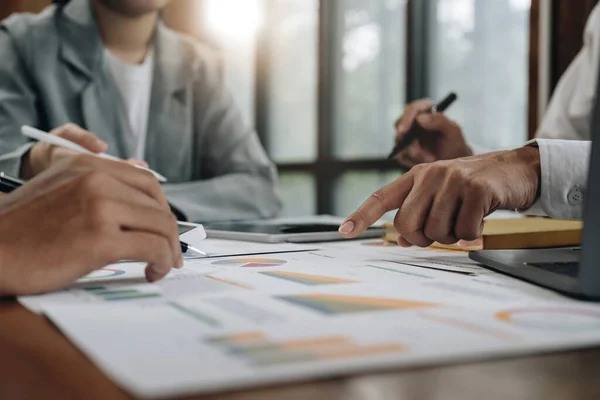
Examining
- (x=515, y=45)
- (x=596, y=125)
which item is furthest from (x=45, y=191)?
(x=515, y=45)

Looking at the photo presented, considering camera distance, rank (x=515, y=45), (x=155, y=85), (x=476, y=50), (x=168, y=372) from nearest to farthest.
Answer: (x=168, y=372), (x=155, y=85), (x=515, y=45), (x=476, y=50)

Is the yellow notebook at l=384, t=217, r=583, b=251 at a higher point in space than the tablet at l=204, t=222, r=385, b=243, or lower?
higher

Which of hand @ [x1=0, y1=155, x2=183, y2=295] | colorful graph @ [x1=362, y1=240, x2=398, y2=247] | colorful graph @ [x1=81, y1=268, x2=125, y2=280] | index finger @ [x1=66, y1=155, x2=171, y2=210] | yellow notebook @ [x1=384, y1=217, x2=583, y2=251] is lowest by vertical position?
colorful graph @ [x1=362, y1=240, x2=398, y2=247]

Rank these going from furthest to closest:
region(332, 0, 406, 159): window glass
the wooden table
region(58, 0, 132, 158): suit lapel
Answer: region(332, 0, 406, 159): window glass < region(58, 0, 132, 158): suit lapel < the wooden table

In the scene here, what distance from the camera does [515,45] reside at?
2445 millimetres

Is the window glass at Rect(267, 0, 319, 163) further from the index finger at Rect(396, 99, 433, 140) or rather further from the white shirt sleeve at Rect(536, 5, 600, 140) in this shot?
the index finger at Rect(396, 99, 433, 140)

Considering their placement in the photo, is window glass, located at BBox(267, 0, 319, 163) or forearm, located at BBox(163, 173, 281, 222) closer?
forearm, located at BBox(163, 173, 281, 222)

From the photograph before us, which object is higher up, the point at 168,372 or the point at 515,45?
the point at 515,45

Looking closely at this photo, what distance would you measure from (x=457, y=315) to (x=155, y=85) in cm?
159

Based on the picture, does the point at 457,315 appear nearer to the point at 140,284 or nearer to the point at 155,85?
the point at 140,284

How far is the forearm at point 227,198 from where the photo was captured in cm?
143

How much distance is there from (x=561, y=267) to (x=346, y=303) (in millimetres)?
206

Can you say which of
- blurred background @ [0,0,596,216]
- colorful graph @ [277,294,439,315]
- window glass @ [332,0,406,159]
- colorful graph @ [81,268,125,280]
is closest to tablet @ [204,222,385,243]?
colorful graph @ [81,268,125,280]

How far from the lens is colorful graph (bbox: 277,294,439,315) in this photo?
1.24 ft
